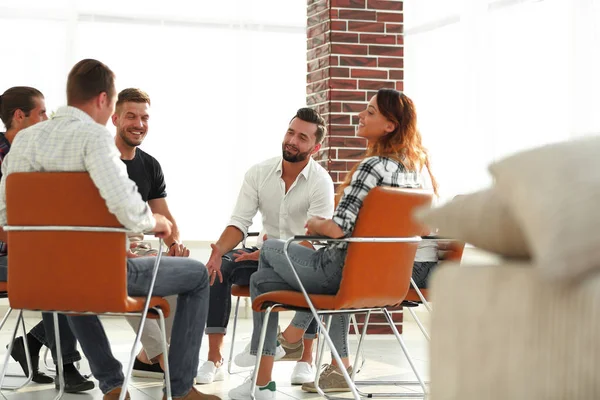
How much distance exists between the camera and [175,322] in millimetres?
3559

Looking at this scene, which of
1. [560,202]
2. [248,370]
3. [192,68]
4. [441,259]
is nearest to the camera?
[560,202]

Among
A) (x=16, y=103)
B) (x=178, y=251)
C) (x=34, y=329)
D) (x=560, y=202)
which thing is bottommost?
(x=34, y=329)

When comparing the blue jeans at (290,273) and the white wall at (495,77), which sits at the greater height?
the white wall at (495,77)

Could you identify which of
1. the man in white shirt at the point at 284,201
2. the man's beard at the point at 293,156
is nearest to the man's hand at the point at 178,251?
the man in white shirt at the point at 284,201

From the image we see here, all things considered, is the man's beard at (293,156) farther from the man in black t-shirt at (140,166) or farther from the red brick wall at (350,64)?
the red brick wall at (350,64)

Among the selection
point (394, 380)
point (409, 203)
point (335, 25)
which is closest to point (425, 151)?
point (409, 203)

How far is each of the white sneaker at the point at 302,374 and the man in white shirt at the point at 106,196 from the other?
830 mm

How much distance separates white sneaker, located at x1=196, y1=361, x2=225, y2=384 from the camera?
14.4 ft

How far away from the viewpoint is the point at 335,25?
240 inches

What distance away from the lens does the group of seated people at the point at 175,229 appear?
127 inches

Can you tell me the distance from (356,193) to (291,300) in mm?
477

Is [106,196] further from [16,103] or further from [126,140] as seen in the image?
[16,103]

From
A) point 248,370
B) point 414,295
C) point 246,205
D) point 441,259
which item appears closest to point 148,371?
point 248,370

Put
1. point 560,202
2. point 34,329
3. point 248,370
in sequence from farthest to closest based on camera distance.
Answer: point 248,370 → point 34,329 → point 560,202
